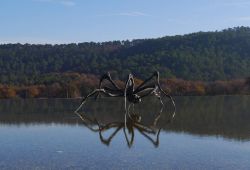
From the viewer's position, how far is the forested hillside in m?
61.3

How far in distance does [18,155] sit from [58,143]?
6.77 feet

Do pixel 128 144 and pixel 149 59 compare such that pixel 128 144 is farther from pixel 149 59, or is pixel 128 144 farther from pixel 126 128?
pixel 149 59

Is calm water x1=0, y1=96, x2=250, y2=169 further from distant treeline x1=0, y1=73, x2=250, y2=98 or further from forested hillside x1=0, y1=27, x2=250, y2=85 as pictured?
forested hillside x1=0, y1=27, x2=250, y2=85

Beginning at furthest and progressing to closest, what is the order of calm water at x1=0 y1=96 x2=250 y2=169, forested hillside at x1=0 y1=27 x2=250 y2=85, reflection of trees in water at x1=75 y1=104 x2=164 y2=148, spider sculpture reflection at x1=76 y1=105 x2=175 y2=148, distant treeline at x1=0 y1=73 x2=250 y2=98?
forested hillside at x1=0 y1=27 x2=250 y2=85
distant treeline at x1=0 y1=73 x2=250 y2=98
reflection of trees in water at x1=75 y1=104 x2=164 y2=148
spider sculpture reflection at x1=76 y1=105 x2=175 y2=148
calm water at x1=0 y1=96 x2=250 y2=169

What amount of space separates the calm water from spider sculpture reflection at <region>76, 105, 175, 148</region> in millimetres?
27

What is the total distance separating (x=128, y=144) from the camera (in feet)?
39.8

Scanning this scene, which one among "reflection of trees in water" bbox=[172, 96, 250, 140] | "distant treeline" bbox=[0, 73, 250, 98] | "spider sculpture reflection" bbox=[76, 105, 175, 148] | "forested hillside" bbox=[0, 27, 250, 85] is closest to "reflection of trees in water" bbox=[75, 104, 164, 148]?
"spider sculpture reflection" bbox=[76, 105, 175, 148]

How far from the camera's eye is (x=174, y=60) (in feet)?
222

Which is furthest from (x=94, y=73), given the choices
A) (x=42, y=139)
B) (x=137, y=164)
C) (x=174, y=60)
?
(x=137, y=164)

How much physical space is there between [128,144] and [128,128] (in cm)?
342

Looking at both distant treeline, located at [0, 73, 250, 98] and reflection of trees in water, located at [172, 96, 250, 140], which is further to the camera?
distant treeline, located at [0, 73, 250, 98]

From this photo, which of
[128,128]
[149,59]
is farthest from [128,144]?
[149,59]

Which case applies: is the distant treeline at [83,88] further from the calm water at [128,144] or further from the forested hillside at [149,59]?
the calm water at [128,144]

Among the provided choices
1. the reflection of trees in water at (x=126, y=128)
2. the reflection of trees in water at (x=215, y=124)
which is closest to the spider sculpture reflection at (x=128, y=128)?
the reflection of trees in water at (x=126, y=128)
